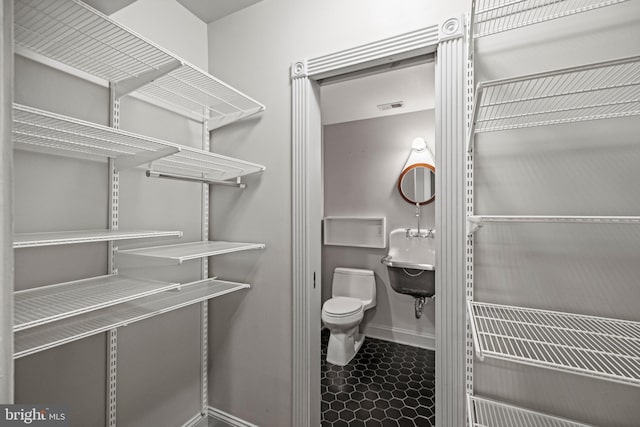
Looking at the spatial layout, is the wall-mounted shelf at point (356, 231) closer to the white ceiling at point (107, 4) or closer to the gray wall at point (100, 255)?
the gray wall at point (100, 255)

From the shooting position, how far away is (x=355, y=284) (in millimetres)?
3051

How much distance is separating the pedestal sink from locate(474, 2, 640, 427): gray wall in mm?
985

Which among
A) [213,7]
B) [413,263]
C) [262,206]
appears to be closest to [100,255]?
[262,206]

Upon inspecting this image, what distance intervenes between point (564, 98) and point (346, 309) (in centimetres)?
202

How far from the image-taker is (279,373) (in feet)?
5.24

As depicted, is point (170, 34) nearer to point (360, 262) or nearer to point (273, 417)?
point (273, 417)

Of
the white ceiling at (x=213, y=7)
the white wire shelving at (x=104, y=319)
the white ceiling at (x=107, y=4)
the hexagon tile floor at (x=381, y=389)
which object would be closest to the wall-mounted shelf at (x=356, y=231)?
the hexagon tile floor at (x=381, y=389)

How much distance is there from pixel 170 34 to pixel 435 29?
1366mm

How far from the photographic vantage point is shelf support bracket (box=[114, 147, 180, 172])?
3.83 feet

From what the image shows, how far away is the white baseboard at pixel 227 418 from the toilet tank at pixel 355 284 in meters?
1.50

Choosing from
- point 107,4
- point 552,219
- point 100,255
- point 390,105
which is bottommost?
point 100,255

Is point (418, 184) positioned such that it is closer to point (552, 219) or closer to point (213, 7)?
point (552, 219)

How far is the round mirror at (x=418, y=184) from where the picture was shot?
2785 millimetres

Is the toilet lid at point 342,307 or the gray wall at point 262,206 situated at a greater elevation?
the gray wall at point 262,206
